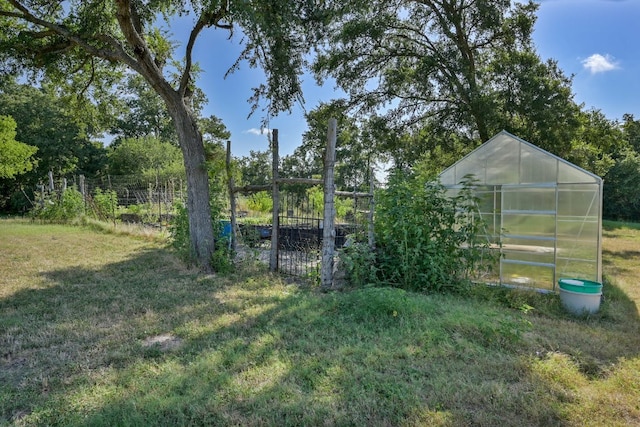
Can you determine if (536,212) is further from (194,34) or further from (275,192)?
(194,34)

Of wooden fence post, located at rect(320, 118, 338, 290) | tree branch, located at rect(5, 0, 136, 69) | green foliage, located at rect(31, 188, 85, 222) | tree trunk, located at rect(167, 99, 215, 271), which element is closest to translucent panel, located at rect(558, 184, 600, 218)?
wooden fence post, located at rect(320, 118, 338, 290)

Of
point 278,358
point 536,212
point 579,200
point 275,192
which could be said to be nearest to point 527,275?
point 536,212

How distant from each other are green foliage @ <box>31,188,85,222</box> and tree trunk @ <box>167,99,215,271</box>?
944 cm

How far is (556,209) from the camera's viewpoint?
5.48 m

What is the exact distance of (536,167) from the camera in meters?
5.70

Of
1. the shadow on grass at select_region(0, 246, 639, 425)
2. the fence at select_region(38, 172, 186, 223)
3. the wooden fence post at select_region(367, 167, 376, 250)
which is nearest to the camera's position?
the shadow on grass at select_region(0, 246, 639, 425)

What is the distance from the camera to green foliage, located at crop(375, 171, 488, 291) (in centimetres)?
491

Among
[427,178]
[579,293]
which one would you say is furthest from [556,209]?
[427,178]

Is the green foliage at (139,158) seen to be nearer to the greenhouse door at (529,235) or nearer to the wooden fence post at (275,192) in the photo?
the wooden fence post at (275,192)

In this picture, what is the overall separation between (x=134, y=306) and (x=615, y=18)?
27.9 ft

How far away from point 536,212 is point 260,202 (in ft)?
31.9

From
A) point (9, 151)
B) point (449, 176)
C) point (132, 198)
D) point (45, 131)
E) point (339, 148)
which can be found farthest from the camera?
point (45, 131)

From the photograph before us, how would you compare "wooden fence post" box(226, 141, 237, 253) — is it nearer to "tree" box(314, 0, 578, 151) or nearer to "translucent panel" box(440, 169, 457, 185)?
"translucent panel" box(440, 169, 457, 185)

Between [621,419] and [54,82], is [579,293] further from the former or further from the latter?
[54,82]
